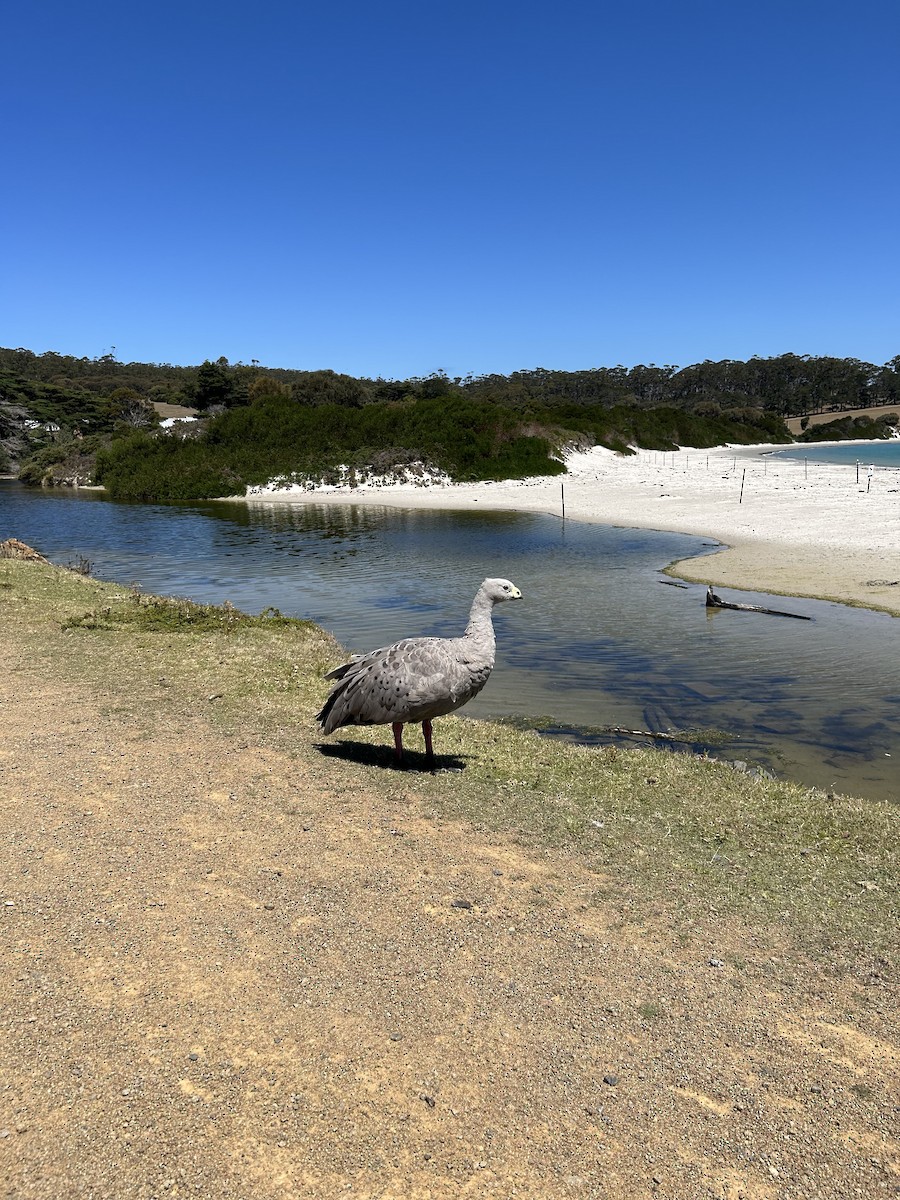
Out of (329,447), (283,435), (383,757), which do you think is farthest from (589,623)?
(283,435)

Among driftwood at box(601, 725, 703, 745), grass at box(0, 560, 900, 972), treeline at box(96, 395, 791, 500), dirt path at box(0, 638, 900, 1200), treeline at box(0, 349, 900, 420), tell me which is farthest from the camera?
treeline at box(0, 349, 900, 420)

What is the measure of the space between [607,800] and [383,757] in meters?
2.81

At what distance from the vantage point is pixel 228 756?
9039 millimetres

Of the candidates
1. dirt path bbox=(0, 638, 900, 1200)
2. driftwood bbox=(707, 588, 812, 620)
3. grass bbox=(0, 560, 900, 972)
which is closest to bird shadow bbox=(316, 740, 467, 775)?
grass bbox=(0, 560, 900, 972)

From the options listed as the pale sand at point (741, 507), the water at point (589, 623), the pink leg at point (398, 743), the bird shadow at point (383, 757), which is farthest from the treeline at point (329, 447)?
the pink leg at point (398, 743)

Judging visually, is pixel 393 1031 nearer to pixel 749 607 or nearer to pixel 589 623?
pixel 589 623

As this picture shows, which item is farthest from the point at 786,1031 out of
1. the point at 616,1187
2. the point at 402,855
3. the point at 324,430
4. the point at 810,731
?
the point at 324,430

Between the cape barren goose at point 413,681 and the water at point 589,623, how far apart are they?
3789 millimetres

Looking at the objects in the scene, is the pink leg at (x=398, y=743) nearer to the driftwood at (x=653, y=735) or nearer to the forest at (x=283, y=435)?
the driftwood at (x=653, y=735)

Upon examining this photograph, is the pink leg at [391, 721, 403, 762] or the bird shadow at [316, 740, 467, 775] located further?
the bird shadow at [316, 740, 467, 775]

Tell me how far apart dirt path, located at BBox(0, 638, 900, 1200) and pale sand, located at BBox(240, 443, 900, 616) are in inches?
695

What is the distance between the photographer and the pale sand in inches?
996

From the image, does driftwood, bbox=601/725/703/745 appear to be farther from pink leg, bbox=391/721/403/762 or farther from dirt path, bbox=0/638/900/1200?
dirt path, bbox=0/638/900/1200

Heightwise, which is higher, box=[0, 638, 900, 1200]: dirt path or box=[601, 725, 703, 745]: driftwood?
box=[0, 638, 900, 1200]: dirt path
